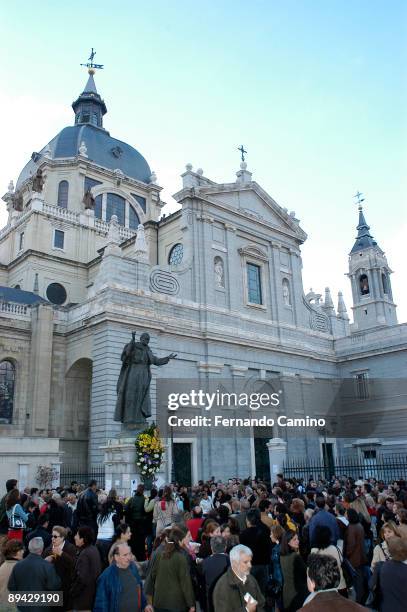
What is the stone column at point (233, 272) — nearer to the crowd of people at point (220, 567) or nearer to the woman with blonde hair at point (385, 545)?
the crowd of people at point (220, 567)

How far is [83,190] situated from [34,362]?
19366mm

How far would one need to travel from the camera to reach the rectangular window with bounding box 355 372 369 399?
35.4 metres

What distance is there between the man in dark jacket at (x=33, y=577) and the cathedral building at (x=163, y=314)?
1511 centimetres

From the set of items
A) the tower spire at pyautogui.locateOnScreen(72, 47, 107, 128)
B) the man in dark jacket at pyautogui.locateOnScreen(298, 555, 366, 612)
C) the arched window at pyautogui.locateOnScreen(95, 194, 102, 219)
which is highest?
the tower spire at pyautogui.locateOnScreen(72, 47, 107, 128)

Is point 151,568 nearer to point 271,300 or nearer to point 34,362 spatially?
point 34,362

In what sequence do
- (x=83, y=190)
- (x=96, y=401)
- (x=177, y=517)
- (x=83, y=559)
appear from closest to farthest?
1. (x=83, y=559)
2. (x=177, y=517)
3. (x=96, y=401)
4. (x=83, y=190)

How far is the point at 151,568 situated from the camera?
600cm

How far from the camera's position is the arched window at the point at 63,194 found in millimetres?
41438

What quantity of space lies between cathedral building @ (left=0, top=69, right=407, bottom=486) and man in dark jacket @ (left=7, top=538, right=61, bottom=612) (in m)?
→ 15.1

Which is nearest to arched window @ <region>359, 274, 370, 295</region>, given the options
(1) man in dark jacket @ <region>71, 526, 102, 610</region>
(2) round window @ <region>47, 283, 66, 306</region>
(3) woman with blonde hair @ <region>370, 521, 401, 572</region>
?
(2) round window @ <region>47, 283, 66, 306</region>

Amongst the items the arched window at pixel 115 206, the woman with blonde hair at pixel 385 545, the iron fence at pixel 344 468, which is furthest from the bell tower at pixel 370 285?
the woman with blonde hair at pixel 385 545

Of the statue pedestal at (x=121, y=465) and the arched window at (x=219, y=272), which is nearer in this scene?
the statue pedestal at (x=121, y=465)

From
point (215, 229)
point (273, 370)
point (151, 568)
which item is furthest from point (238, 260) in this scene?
point (151, 568)

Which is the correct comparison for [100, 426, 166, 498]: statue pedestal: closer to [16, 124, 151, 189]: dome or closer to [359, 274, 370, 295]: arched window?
[16, 124, 151, 189]: dome
